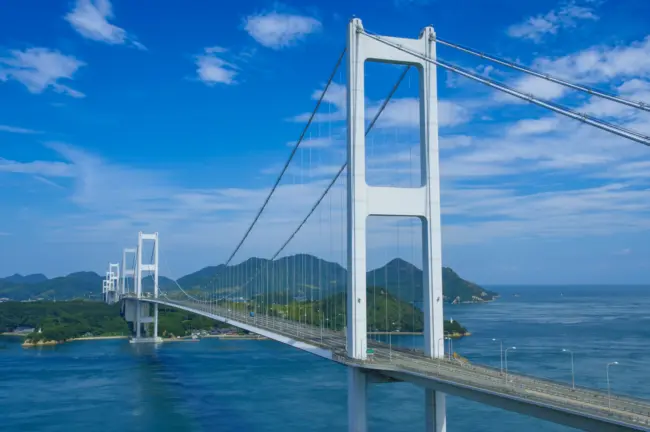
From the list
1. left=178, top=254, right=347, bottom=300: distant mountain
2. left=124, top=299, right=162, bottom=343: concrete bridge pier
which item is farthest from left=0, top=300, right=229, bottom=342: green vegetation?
left=178, top=254, right=347, bottom=300: distant mountain

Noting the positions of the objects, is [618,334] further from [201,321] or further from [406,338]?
[201,321]

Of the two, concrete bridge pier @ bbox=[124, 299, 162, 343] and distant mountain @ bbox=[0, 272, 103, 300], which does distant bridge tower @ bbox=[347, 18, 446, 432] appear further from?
distant mountain @ bbox=[0, 272, 103, 300]

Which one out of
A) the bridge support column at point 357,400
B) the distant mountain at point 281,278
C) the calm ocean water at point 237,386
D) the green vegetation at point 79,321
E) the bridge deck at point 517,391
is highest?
the distant mountain at point 281,278

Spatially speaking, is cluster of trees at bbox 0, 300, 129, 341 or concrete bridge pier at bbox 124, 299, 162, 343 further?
cluster of trees at bbox 0, 300, 129, 341

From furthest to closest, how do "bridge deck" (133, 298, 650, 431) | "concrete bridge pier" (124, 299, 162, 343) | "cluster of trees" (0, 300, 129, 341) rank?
"cluster of trees" (0, 300, 129, 341), "concrete bridge pier" (124, 299, 162, 343), "bridge deck" (133, 298, 650, 431)

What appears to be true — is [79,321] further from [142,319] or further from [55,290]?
[55,290]

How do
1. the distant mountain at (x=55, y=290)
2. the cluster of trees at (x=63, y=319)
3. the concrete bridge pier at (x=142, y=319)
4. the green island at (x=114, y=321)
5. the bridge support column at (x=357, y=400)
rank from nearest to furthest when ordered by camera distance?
the bridge support column at (x=357, y=400) → the green island at (x=114, y=321) → the concrete bridge pier at (x=142, y=319) → the cluster of trees at (x=63, y=319) → the distant mountain at (x=55, y=290)

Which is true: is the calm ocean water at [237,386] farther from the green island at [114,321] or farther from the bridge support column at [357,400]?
the bridge support column at [357,400]

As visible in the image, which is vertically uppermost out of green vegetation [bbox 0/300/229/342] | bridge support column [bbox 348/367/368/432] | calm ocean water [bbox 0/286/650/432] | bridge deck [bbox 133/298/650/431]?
bridge deck [bbox 133/298/650/431]

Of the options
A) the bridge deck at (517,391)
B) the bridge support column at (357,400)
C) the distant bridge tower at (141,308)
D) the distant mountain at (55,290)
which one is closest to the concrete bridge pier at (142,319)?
the distant bridge tower at (141,308)
